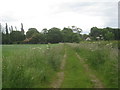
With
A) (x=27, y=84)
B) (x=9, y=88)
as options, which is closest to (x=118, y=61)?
(x=27, y=84)

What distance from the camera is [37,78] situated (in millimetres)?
10461

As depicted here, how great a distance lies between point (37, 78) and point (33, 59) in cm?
344

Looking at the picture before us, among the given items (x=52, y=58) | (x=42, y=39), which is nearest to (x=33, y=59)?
(x=52, y=58)

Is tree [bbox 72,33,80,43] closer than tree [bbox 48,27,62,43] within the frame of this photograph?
Yes

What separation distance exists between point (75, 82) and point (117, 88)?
1.97 metres

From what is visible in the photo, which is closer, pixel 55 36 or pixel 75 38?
pixel 75 38

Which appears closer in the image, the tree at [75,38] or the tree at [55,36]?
the tree at [75,38]

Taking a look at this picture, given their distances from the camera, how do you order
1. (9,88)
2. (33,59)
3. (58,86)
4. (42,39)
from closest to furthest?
(9,88), (58,86), (33,59), (42,39)

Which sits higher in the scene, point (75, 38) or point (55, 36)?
point (55, 36)

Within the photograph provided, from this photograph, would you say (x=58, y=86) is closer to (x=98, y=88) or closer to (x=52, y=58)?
(x=98, y=88)

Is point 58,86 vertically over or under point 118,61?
under

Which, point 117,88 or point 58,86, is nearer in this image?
point 117,88

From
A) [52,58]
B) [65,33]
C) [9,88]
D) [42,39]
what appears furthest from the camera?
[65,33]

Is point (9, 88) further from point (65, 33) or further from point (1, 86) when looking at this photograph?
point (65, 33)
